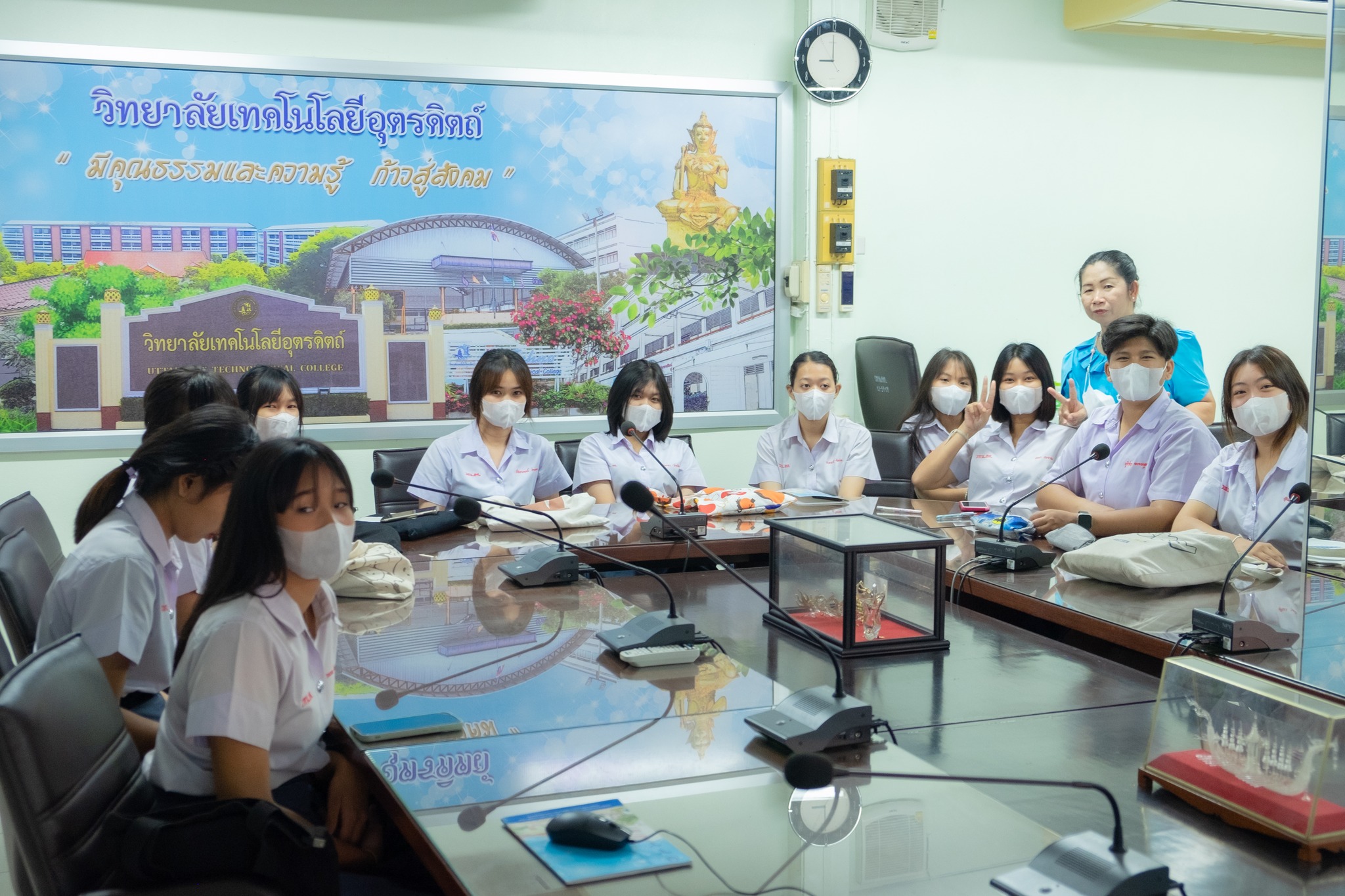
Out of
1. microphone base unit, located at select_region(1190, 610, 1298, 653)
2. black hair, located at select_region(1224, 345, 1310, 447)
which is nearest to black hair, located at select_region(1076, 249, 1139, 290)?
black hair, located at select_region(1224, 345, 1310, 447)

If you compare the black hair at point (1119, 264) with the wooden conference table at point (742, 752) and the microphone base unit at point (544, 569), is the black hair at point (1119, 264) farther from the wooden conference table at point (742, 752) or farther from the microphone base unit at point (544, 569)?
the microphone base unit at point (544, 569)

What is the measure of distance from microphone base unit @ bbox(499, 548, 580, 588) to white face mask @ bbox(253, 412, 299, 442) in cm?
121

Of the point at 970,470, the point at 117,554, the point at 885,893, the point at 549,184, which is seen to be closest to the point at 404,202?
the point at 549,184

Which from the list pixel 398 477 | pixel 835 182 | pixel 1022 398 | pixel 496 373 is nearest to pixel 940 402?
pixel 1022 398

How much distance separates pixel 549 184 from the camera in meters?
5.47

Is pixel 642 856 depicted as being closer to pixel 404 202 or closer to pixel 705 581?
pixel 705 581

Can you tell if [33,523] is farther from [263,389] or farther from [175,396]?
[263,389]

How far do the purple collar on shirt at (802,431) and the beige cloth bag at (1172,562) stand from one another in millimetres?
1856

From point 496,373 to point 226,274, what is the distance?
1765 mm

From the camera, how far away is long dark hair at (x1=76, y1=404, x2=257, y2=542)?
2.00 m

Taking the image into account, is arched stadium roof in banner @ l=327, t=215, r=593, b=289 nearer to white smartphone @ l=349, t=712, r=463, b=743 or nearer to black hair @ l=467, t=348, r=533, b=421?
black hair @ l=467, t=348, r=533, b=421

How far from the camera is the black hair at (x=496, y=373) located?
408 cm

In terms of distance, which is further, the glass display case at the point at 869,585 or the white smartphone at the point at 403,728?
the glass display case at the point at 869,585

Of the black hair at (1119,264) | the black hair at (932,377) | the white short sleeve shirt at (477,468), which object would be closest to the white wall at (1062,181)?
the black hair at (932,377)
